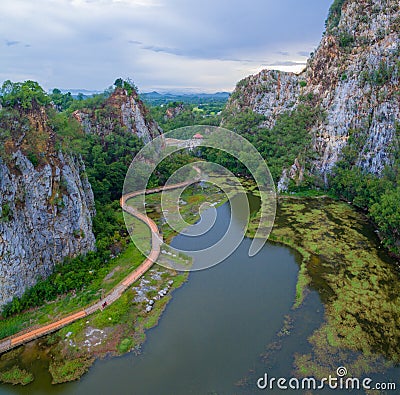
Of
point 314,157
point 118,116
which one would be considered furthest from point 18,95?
point 314,157

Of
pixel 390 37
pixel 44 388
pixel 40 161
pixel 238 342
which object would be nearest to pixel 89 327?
pixel 44 388

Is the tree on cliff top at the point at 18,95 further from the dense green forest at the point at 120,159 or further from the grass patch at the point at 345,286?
the grass patch at the point at 345,286

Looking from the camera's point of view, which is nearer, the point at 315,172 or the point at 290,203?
the point at 290,203

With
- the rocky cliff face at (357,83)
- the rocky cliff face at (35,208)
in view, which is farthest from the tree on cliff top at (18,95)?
the rocky cliff face at (357,83)

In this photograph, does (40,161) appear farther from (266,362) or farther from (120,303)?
(266,362)

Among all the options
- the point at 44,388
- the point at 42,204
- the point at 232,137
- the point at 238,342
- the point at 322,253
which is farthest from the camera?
the point at 232,137

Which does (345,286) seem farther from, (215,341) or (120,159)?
(120,159)
